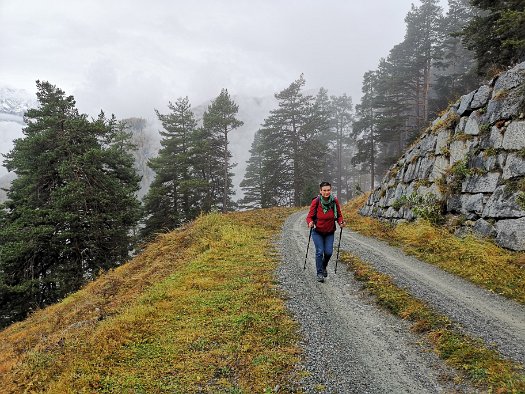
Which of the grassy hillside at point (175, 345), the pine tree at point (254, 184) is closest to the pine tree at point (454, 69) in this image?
the pine tree at point (254, 184)

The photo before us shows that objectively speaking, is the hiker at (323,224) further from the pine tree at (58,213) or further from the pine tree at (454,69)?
the pine tree at (454,69)

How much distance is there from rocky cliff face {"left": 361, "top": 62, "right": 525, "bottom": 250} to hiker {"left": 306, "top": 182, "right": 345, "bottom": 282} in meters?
5.11

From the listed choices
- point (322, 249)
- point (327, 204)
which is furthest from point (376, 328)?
point (327, 204)

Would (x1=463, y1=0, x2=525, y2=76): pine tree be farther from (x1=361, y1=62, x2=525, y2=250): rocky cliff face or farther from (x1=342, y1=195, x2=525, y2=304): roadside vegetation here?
(x1=342, y1=195, x2=525, y2=304): roadside vegetation

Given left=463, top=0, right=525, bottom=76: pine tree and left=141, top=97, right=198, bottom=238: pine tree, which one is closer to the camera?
left=463, top=0, right=525, bottom=76: pine tree

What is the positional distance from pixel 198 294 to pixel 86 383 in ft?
10.6

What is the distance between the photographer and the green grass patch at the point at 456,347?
3740mm

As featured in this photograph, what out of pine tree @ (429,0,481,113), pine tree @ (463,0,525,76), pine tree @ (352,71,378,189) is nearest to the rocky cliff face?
pine tree @ (463,0,525,76)

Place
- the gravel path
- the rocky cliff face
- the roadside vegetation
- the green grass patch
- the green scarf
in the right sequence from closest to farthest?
the green grass patch
the gravel path
the roadside vegetation
the green scarf
the rocky cliff face

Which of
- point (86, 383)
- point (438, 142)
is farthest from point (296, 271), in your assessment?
point (438, 142)

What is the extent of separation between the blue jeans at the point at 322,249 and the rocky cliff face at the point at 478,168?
5.14 metres

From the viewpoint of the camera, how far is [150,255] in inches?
548

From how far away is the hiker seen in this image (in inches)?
316

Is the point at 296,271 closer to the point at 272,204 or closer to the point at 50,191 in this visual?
the point at 50,191
